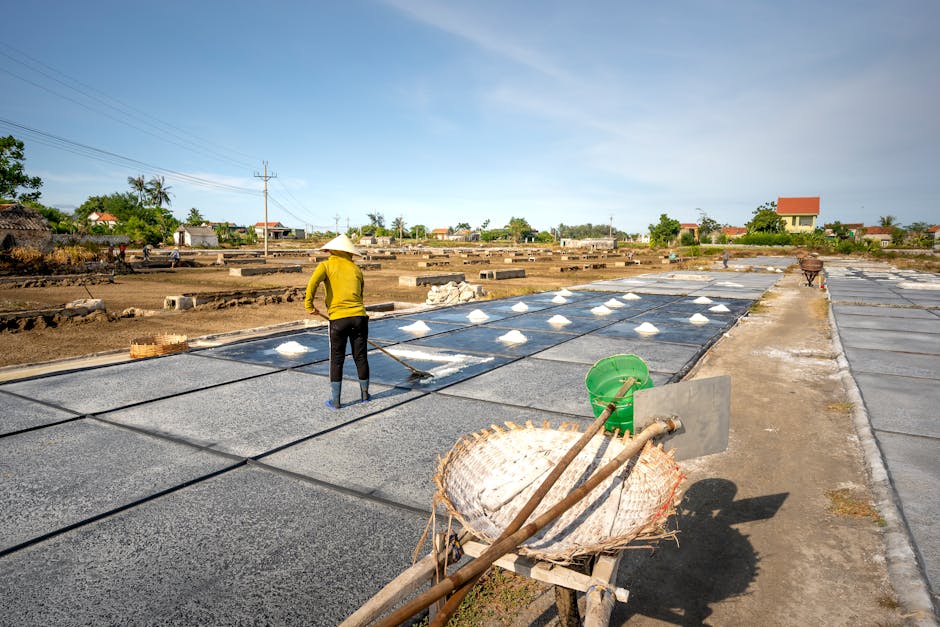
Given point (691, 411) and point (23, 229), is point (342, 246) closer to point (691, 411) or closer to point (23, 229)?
point (691, 411)

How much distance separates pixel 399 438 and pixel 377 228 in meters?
128

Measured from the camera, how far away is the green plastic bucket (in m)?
3.22

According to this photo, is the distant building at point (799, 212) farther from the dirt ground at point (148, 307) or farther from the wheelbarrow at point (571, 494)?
the wheelbarrow at point (571, 494)

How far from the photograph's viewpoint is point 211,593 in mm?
2514

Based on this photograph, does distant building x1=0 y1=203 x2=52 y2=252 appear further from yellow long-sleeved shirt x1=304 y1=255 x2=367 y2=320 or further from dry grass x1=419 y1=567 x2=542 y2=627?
dry grass x1=419 y1=567 x2=542 y2=627

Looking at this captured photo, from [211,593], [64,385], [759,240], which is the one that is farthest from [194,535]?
[759,240]

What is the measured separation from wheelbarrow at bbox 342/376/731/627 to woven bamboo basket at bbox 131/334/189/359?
640 centimetres

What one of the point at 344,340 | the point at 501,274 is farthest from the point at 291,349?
the point at 501,274

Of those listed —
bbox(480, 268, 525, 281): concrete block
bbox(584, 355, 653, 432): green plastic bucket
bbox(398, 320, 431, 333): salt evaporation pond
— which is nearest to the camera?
bbox(584, 355, 653, 432): green plastic bucket

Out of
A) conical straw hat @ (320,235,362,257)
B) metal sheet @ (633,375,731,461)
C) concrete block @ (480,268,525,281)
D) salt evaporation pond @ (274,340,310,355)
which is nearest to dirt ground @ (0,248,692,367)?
concrete block @ (480,268,525,281)

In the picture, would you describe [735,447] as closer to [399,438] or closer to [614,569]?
[399,438]

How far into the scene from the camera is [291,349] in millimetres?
7645

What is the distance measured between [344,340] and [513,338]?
4.32 m

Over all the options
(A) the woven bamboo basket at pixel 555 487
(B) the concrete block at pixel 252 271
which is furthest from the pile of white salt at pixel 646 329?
(B) the concrete block at pixel 252 271
